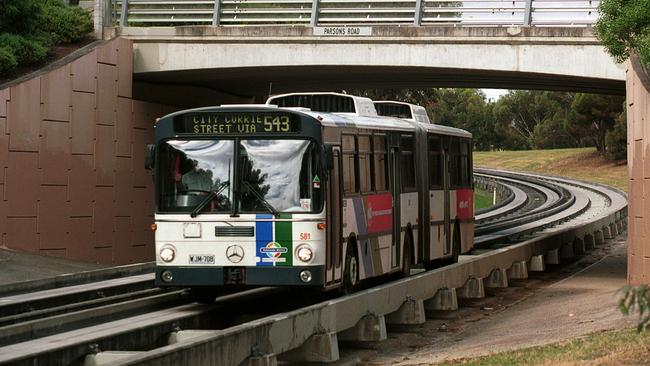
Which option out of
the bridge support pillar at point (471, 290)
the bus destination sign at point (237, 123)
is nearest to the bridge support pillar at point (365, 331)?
the bus destination sign at point (237, 123)

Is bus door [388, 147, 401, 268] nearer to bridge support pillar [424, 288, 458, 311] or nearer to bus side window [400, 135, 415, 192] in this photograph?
bus side window [400, 135, 415, 192]

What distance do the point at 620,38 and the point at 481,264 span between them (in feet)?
16.0

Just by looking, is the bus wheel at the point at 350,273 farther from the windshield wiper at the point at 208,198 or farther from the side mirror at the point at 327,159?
the windshield wiper at the point at 208,198

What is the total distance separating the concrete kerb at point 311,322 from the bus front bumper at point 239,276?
27.8 inches

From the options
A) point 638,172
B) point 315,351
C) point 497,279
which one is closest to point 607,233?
point 497,279

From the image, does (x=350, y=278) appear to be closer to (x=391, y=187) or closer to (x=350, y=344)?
(x=350, y=344)

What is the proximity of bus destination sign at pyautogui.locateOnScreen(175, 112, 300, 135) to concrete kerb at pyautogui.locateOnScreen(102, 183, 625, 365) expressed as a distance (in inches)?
96.6

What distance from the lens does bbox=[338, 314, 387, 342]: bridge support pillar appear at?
18094mm

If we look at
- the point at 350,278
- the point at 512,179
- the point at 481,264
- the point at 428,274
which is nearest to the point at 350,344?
the point at 350,278

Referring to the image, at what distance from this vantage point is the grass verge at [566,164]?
87.1 metres

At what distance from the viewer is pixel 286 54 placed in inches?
1342

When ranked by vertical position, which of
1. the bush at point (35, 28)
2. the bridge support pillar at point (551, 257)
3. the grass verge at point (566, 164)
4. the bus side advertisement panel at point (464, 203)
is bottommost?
the bridge support pillar at point (551, 257)

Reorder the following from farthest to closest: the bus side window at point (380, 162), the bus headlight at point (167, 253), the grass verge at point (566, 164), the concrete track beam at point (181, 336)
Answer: the grass verge at point (566, 164) < the bus side window at point (380, 162) < the bus headlight at point (167, 253) < the concrete track beam at point (181, 336)

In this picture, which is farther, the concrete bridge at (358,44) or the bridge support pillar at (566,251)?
the bridge support pillar at (566,251)
